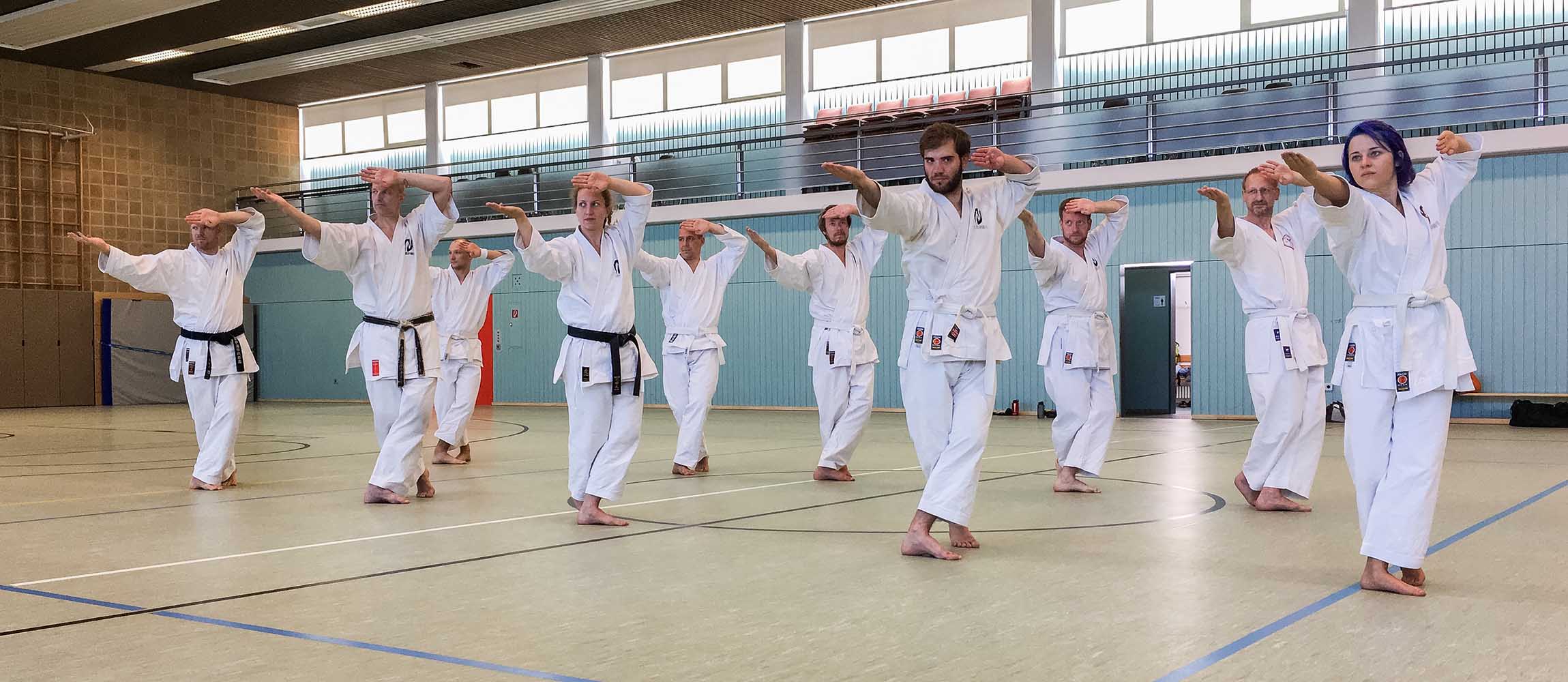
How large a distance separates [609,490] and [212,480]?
340 cm

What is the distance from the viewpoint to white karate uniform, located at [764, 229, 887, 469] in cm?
850

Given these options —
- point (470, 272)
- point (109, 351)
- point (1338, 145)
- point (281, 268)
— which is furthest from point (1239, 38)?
point (109, 351)

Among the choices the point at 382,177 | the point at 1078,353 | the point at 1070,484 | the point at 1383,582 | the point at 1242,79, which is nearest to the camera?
the point at 1383,582

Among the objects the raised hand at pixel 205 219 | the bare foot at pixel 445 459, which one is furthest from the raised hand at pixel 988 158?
the bare foot at pixel 445 459

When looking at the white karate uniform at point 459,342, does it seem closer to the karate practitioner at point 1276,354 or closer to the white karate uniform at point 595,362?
the white karate uniform at point 595,362

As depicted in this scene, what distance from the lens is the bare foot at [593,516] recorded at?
6000 mm

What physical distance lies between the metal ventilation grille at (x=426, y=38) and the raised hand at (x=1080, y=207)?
1319 centimetres

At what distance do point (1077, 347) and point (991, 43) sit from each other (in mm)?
12964

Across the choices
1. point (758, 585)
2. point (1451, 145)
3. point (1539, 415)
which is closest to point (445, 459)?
point (758, 585)

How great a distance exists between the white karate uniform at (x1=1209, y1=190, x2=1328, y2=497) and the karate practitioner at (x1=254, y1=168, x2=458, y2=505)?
4.47 m

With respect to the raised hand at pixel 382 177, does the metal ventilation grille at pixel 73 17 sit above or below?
above

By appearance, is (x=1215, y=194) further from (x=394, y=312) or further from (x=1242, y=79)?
(x=1242, y=79)

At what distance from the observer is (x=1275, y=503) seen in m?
6.30

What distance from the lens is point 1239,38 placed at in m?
17.2
